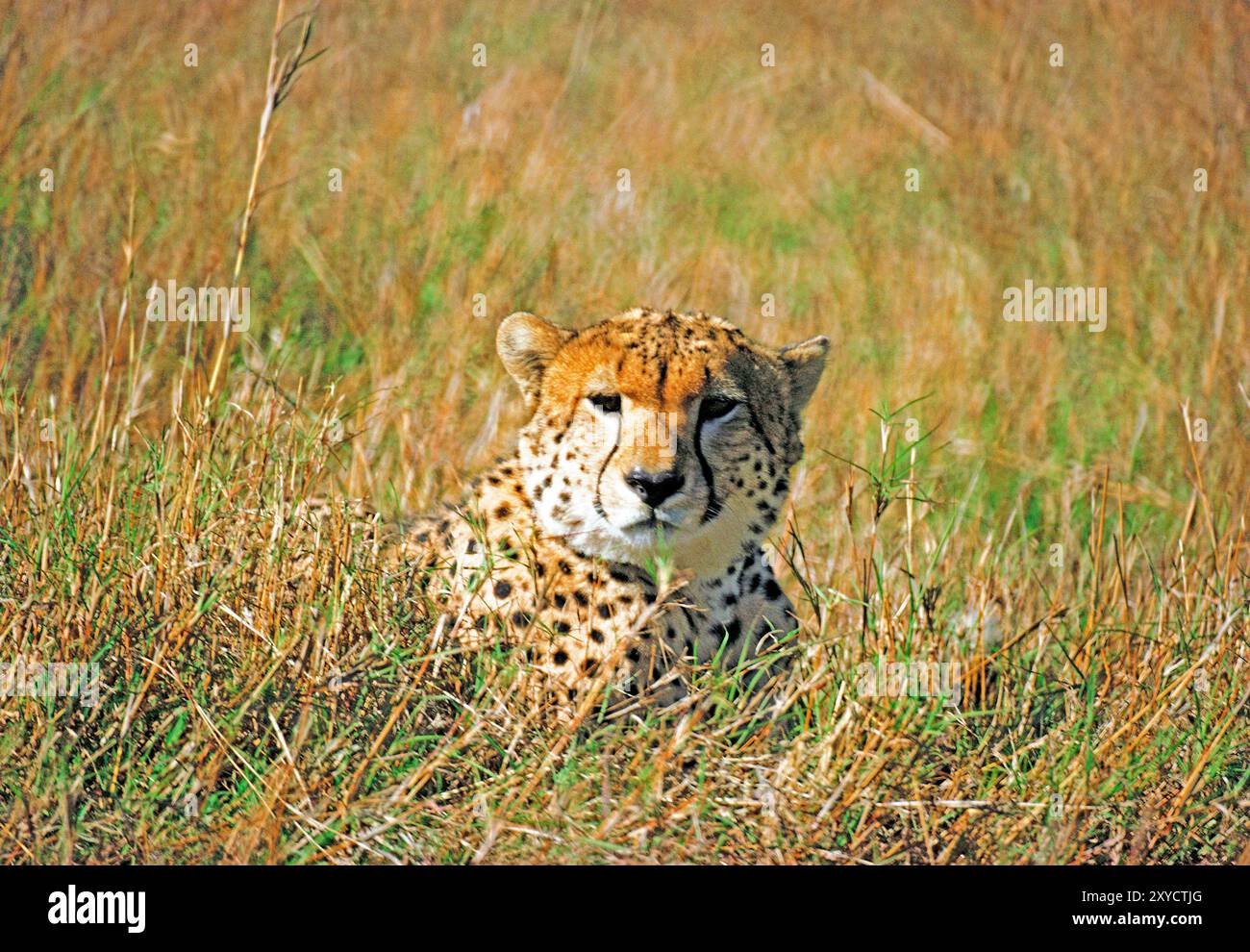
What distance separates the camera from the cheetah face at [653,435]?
366cm

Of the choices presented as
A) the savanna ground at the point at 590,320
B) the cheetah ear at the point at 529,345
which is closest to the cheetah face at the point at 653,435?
the cheetah ear at the point at 529,345

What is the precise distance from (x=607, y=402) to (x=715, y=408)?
264mm

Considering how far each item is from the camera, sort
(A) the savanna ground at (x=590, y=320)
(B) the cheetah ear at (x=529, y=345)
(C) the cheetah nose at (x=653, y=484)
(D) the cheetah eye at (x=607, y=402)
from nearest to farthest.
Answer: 1. (A) the savanna ground at (x=590, y=320)
2. (C) the cheetah nose at (x=653, y=484)
3. (D) the cheetah eye at (x=607, y=402)
4. (B) the cheetah ear at (x=529, y=345)

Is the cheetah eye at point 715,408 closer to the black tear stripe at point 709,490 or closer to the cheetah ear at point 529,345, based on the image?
the black tear stripe at point 709,490

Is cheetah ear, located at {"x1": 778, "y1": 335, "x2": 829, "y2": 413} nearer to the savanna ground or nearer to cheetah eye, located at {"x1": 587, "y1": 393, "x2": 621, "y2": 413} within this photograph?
the savanna ground

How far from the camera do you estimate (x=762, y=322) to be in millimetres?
6523

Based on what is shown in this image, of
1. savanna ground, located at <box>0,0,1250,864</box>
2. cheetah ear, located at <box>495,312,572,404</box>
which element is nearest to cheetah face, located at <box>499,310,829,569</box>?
cheetah ear, located at <box>495,312,572,404</box>

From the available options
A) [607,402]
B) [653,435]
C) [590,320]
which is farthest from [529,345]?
[590,320]

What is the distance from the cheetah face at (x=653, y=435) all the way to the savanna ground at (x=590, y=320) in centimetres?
21

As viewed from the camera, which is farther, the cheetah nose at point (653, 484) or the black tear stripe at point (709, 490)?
the black tear stripe at point (709, 490)

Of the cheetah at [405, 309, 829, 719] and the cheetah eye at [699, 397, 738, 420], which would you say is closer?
the cheetah at [405, 309, 829, 719]

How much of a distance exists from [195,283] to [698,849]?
345cm

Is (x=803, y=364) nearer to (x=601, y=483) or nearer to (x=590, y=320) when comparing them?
(x=601, y=483)

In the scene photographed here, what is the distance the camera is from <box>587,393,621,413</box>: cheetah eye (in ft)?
12.6
